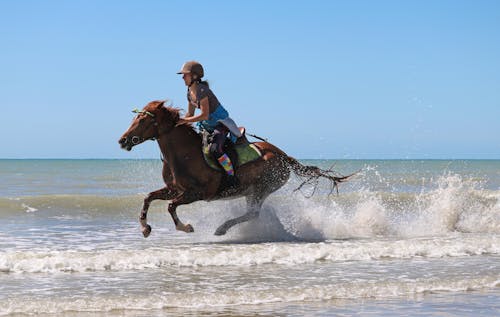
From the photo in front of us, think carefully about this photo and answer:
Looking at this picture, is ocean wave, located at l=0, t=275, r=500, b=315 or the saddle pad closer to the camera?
ocean wave, located at l=0, t=275, r=500, b=315

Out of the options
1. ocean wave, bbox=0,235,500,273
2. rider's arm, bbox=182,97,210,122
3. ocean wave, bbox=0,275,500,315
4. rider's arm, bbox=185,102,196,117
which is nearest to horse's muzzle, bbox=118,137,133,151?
rider's arm, bbox=182,97,210,122

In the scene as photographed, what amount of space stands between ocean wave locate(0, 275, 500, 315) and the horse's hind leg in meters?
A: 3.57

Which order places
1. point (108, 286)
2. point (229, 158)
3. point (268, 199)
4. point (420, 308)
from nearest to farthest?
point (420, 308) → point (108, 286) → point (229, 158) → point (268, 199)

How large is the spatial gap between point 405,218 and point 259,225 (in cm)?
473

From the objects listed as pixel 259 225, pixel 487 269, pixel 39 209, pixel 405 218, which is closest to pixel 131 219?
pixel 39 209

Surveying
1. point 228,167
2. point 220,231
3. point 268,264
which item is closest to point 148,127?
point 228,167

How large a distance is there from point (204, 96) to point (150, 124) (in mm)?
892

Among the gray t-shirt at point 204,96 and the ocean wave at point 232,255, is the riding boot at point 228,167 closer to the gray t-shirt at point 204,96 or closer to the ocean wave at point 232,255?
the gray t-shirt at point 204,96

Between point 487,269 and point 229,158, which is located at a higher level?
point 229,158

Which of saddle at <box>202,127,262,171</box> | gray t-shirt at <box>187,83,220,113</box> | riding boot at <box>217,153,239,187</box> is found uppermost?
gray t-shirt at <box>187,83,220,113</box>

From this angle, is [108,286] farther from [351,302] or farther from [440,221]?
[440,221]

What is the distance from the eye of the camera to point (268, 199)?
1205 cm

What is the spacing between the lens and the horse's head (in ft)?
33.5

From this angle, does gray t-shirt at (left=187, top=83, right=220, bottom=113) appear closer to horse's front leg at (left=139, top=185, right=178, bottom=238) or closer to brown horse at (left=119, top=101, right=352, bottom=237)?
brown horse at (left=119, top=101, right=352, bottom=237)
